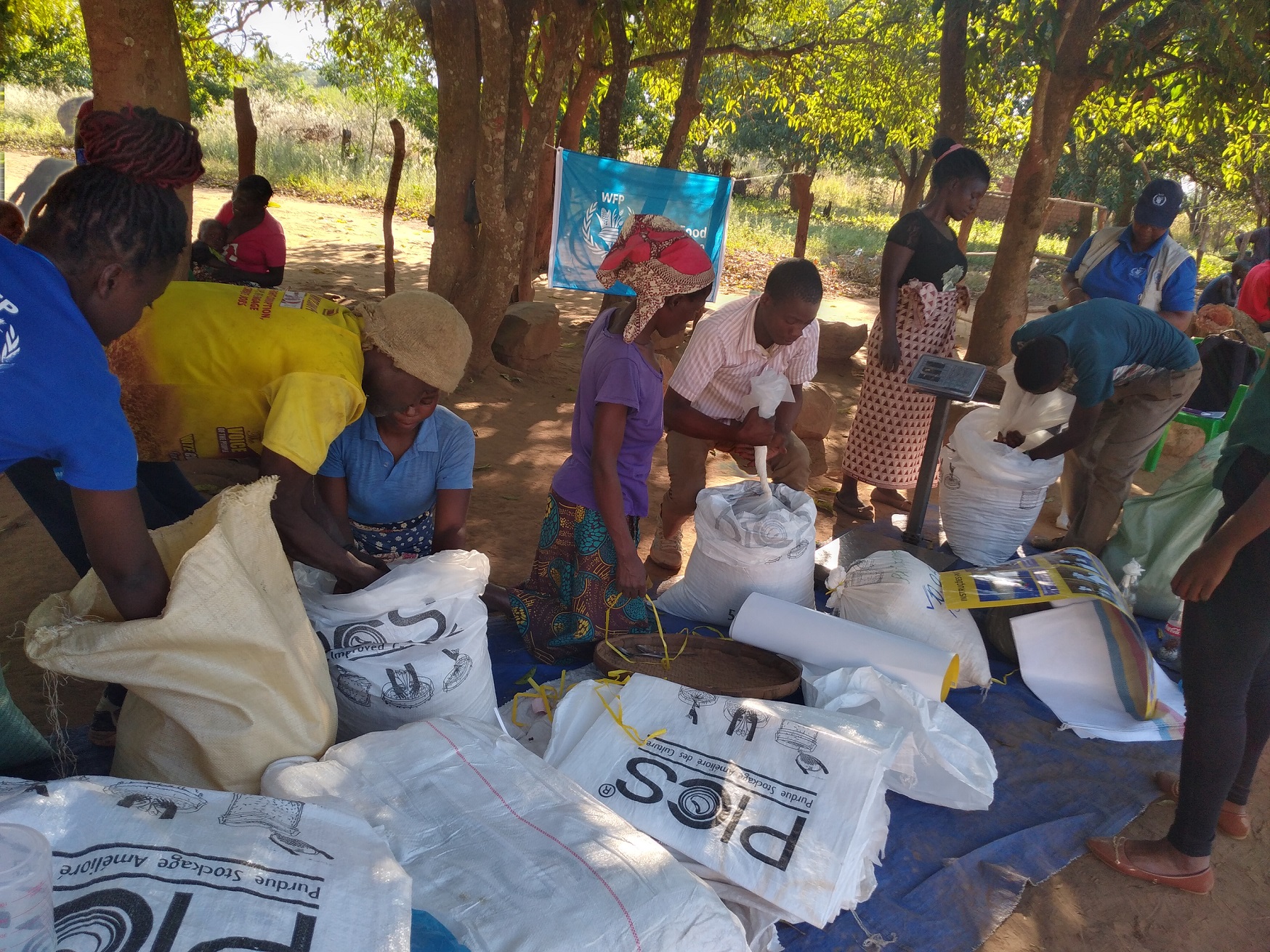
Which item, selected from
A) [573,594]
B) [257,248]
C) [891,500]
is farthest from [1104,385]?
[257,248]

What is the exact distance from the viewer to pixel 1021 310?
19.1ft

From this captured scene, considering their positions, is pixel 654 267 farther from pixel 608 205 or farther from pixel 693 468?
pixel 608 205

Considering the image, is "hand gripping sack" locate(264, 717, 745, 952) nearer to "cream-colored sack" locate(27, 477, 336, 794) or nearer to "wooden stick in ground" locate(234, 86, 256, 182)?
"cream-colored sack" locate(27, 477, 336, 794)

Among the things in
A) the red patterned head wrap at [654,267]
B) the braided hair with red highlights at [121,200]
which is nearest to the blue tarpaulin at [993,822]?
the red patterned head wrap at [654,267]

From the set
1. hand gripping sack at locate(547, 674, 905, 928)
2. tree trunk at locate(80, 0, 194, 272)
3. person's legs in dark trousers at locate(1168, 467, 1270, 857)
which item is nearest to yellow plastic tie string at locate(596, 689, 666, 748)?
hand gripping sack at locate(547, 674, 905, 928)

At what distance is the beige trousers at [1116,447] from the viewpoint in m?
3.48

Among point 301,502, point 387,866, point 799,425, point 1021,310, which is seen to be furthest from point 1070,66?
point 387,866

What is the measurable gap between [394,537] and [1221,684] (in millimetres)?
2059

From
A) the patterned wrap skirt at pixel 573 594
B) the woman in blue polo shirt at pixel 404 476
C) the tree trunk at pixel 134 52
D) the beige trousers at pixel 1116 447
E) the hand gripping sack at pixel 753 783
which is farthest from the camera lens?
the tree trunk at pixel 134 52

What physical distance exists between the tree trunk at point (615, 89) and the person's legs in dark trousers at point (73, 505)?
5689mm

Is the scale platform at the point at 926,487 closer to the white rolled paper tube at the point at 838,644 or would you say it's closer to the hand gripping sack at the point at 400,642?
the white rolled paper tube at the point at 838,644

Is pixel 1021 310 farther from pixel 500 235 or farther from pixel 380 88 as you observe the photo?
pixel 380 88

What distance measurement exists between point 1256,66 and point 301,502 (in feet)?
19.8

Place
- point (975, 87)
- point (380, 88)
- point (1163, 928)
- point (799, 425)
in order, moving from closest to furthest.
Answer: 1. point (1163, 928)
2. point (799, 425)
3. point (975, 87)
4. point (380, 88)
